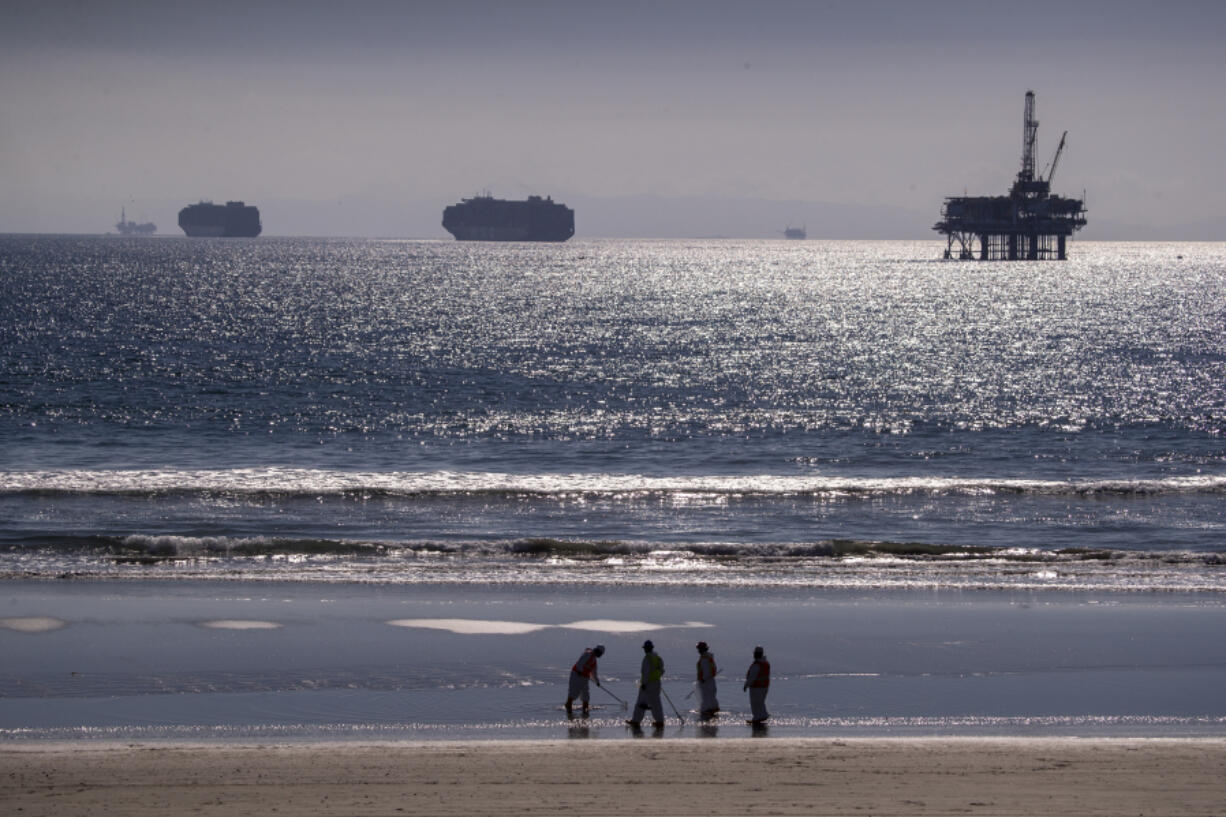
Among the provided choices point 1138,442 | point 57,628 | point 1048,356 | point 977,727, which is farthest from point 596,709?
point 1048,356

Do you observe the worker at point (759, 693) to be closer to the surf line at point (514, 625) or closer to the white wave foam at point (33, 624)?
the surf line at point (514, 625)

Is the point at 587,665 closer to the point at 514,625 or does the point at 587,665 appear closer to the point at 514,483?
the point at 514,625

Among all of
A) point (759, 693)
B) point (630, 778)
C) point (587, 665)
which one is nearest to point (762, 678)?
point (759, 693)

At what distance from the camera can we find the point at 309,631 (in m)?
21.7

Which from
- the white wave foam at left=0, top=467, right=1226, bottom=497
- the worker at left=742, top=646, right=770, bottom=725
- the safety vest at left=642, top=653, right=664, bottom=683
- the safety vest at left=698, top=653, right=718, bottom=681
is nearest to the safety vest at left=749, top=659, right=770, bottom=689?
the worker at left=742, top=646, right=770, bottom=725

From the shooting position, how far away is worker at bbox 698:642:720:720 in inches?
677

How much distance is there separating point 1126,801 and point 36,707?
1397cm

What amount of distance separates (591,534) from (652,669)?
1534 cm

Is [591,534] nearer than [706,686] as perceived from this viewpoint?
No

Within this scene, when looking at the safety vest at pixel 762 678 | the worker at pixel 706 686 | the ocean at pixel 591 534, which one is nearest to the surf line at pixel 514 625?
the ocean at pixel 591 534

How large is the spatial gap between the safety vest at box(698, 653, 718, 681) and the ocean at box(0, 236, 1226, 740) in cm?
74

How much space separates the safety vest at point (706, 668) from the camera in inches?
676

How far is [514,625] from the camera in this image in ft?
73.6

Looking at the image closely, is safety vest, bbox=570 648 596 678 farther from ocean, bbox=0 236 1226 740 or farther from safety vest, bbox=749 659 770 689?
safety vest, bbox=749 659 770 689
